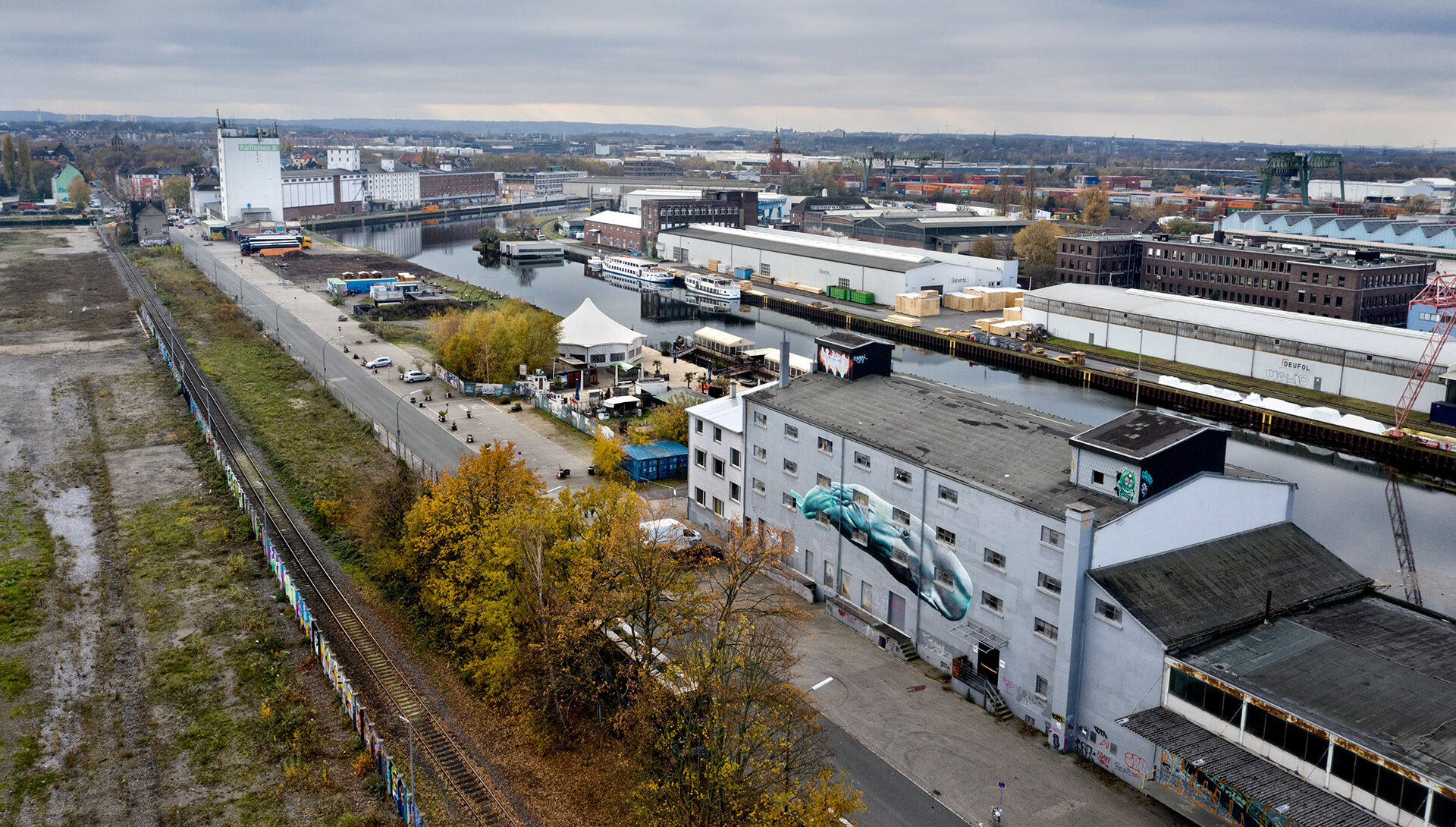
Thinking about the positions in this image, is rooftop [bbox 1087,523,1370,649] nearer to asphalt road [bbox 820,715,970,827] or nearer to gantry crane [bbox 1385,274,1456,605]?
asphalt road [bbox 820,715,970,827]

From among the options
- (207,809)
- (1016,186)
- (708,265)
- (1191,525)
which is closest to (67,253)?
(708,265)

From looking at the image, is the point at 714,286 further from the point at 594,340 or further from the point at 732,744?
the point at 732,744

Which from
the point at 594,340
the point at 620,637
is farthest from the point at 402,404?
the point at 620,637

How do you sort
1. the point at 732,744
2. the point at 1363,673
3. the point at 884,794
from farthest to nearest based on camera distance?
the point at 884,794 < the point at 1363,673 < the point at 732,744

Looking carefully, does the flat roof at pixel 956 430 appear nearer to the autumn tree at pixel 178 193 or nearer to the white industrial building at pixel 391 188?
the white industrial building at pixel 391 188

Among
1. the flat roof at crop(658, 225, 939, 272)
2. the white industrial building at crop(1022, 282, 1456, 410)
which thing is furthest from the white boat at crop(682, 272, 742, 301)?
the white industrial building at crop(1022, 282, 1456, 410)
